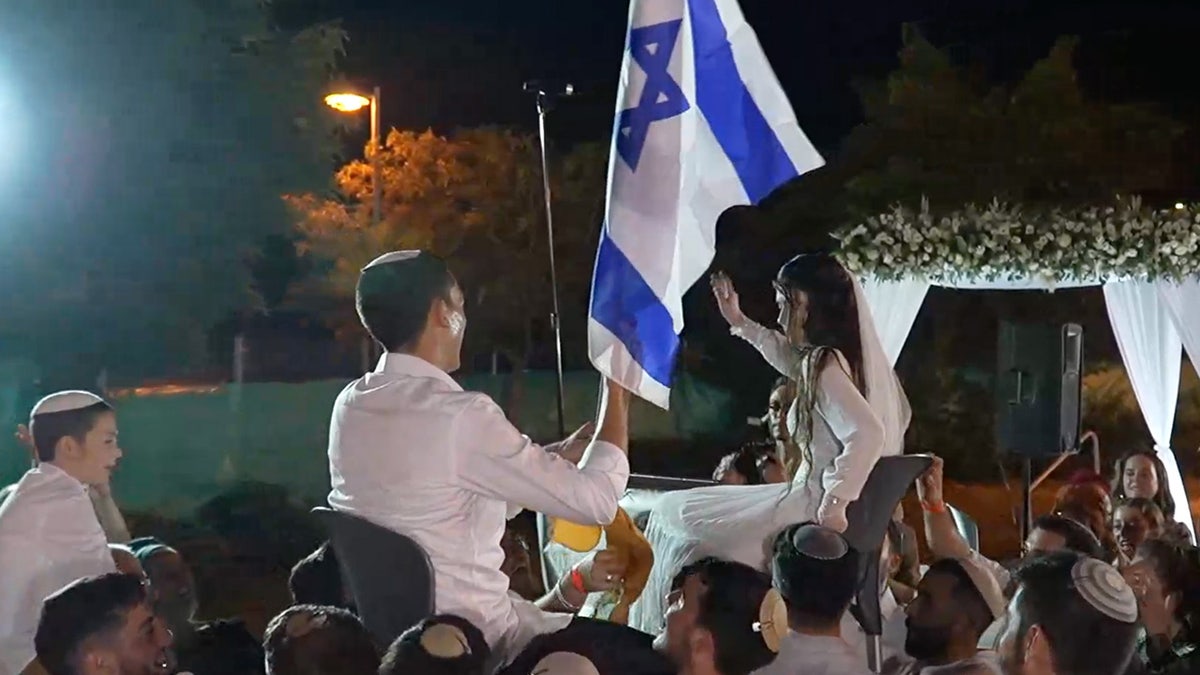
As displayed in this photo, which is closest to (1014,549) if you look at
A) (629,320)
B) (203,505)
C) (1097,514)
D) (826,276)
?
(1097,514)

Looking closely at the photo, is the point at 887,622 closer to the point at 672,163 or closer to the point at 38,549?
the point at 672,163

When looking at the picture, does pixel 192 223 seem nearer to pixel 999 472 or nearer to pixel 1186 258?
pixel 1186 258

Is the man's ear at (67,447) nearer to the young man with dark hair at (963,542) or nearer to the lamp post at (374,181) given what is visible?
the young man with dark hair at (963,542)

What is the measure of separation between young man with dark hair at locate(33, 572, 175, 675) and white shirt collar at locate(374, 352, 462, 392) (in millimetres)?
766

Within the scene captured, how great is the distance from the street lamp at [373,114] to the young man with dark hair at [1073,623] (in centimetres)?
659

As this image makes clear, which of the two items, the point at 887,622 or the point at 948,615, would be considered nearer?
the point at 948,615

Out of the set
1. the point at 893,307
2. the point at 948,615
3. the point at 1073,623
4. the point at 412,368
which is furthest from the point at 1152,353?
the point at 412,368

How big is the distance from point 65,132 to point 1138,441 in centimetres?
1070

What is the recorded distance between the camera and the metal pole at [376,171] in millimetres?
8555

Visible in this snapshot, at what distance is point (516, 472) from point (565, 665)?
397 mm

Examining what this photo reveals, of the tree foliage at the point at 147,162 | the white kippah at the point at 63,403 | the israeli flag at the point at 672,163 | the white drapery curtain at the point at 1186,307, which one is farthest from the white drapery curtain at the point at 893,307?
the tree foliage at the point at 147,162

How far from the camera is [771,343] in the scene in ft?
13.4

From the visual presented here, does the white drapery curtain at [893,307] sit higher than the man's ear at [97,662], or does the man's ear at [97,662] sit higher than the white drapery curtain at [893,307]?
the white drapery curtain at [893,307]

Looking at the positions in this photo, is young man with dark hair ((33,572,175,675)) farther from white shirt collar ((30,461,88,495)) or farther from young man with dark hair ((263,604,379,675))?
white shirt collar ((30,461,88,495))
